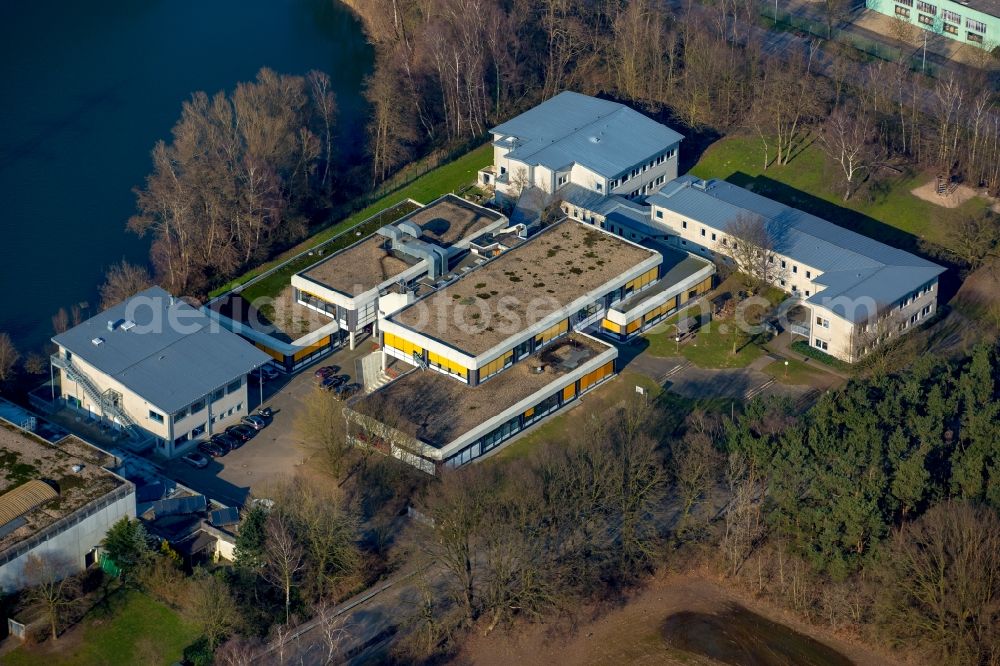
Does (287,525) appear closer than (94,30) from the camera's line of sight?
Yes

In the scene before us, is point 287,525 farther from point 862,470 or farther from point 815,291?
point 815,291

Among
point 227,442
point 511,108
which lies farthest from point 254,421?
point 511,108

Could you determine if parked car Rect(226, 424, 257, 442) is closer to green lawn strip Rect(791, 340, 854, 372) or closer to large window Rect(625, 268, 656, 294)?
large window Rect(625, 268, 656, 294)

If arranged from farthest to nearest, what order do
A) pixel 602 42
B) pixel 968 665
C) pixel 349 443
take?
pixel 602 42 → pixel 349 443 → pixel 968 665

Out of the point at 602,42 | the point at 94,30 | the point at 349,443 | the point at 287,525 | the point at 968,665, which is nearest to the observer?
the point at 968,665

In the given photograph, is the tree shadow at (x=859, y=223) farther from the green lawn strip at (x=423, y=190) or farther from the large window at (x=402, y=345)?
the large window at (x=402, y=345)

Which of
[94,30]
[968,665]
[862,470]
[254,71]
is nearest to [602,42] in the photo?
[254,71]
